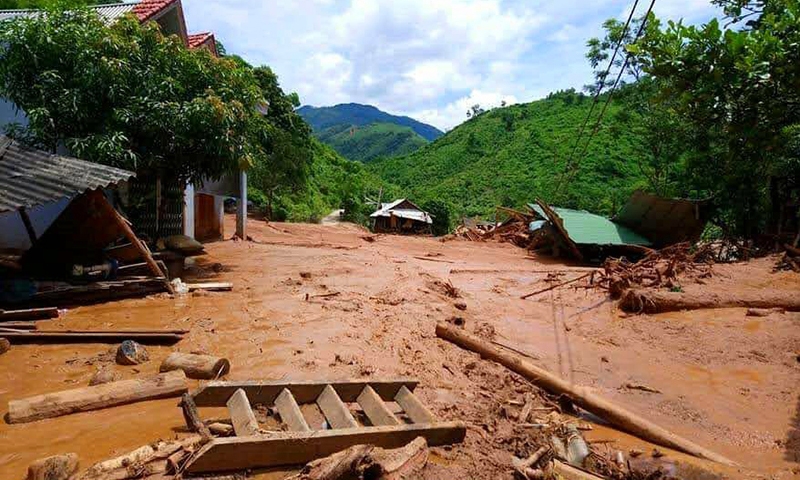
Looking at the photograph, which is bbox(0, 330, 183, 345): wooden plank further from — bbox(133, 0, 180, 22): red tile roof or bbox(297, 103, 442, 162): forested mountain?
bbox(297, 103, 442, 162): forested mountain

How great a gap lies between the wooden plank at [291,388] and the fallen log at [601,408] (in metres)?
1.73

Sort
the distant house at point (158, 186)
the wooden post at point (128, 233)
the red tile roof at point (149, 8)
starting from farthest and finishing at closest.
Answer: the red tile roof at point (149, 8), the distant house at point (158, 186), the wooden post at point (128, 233)

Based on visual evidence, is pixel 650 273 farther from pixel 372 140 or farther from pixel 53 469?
pixel 372 140

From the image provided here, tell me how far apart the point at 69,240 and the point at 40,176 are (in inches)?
58.1

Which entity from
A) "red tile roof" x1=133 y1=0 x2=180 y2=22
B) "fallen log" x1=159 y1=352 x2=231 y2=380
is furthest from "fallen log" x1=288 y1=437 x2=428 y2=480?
"red tile roof" x1=133 y1=0 x2=180 y2=22

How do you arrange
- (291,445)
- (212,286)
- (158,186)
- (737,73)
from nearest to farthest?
(291,445) < (737,73) < (212,286) < (158,186)

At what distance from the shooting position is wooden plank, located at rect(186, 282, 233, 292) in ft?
26.9

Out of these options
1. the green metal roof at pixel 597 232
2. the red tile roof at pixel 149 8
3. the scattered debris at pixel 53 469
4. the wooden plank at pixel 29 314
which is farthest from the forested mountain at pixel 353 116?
the scattered debris at pixel 53 469

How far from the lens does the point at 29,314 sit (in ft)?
19.8

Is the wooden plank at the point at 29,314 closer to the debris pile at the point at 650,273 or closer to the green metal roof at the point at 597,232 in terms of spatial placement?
the debris pile at the point at 650,273

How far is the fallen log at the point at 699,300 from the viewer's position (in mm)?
8617

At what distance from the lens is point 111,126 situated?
8312 mm

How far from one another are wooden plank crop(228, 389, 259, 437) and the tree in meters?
6.26

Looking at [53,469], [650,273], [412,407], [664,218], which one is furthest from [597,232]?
[53,469]
